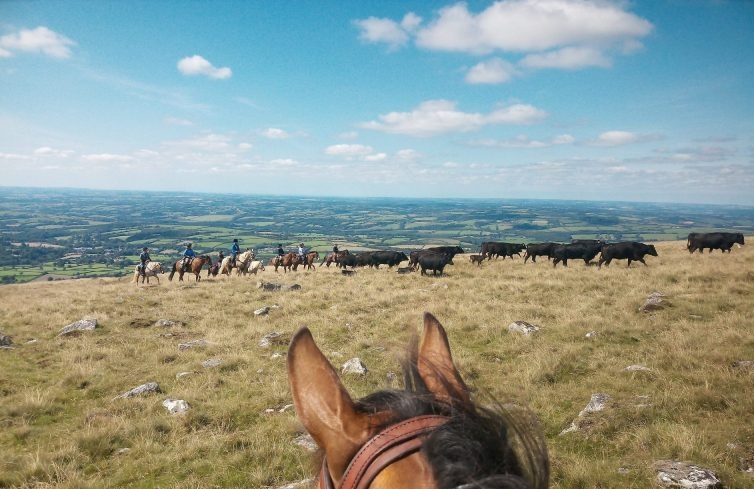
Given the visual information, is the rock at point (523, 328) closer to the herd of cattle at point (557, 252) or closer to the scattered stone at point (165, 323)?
the scattered stone at point (165, 323)

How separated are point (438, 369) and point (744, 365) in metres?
8.50

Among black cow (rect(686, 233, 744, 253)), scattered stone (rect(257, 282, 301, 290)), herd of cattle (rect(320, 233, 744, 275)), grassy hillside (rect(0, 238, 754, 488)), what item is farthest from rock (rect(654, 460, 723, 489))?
black cow (rect(686, 233, 744, 253))

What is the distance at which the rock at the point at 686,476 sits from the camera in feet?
12.9

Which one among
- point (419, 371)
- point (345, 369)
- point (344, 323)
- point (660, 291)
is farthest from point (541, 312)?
point (419, 371)

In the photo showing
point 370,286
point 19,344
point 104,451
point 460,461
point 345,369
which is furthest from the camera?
point 370,286

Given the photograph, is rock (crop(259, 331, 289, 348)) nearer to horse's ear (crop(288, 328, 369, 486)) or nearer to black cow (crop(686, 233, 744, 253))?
horse's ear (crop(288, 328, 369, 486))

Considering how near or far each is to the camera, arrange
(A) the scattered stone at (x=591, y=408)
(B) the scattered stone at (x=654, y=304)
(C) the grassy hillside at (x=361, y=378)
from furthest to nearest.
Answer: (B) the scattered stone at (x=654, y=304), (A) the scattered stone at (x=591, y=408), (C) the grassy hillside at (x=361, y=378)

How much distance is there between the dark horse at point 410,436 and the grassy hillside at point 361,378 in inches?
7.5

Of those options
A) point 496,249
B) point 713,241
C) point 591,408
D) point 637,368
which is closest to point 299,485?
point 591,408

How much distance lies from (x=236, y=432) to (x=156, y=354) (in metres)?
5.13

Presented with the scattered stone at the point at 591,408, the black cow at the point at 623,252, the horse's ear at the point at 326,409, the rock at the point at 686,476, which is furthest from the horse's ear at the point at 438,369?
the black cow at the point at 623,252

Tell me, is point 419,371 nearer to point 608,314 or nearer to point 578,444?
point 578,444

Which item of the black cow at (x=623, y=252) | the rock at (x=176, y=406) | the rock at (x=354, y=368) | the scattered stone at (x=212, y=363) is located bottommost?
the scattered stone at (x=212, y=363)

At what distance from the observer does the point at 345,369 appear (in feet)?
27.4
